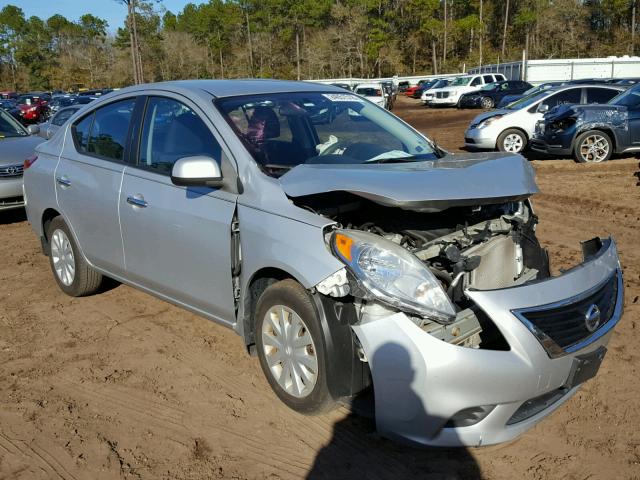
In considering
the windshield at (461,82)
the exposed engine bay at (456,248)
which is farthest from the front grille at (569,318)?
the windshield at (461,82)

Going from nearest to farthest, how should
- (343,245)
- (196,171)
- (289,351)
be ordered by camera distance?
(343,245) → (289,351) → (196,171)

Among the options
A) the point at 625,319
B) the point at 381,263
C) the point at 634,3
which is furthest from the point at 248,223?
the point at 634,3

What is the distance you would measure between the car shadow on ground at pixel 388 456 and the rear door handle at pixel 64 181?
10.2 feet

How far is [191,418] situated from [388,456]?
45.8 inches

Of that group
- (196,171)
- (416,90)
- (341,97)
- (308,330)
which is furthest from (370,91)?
(308,330)

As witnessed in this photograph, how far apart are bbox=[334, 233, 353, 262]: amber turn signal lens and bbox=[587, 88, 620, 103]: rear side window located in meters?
13.5

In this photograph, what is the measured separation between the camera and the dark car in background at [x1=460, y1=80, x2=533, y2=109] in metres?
32.4

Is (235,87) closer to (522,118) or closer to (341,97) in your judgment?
(341,97)

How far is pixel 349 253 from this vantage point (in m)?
3.03

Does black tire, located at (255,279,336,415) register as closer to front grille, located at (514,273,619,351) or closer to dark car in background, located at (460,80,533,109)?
front grille, located at (514,273,619,351)

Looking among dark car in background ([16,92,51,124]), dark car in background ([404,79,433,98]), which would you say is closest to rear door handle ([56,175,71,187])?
dark car in background ([16,92,51,124])

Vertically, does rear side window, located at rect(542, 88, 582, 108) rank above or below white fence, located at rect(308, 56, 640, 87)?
below

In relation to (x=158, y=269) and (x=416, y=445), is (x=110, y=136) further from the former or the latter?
(x=416, y=445)

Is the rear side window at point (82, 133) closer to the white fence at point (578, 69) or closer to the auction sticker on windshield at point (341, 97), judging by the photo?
the auction sticker on windshield at point (341, 97)
